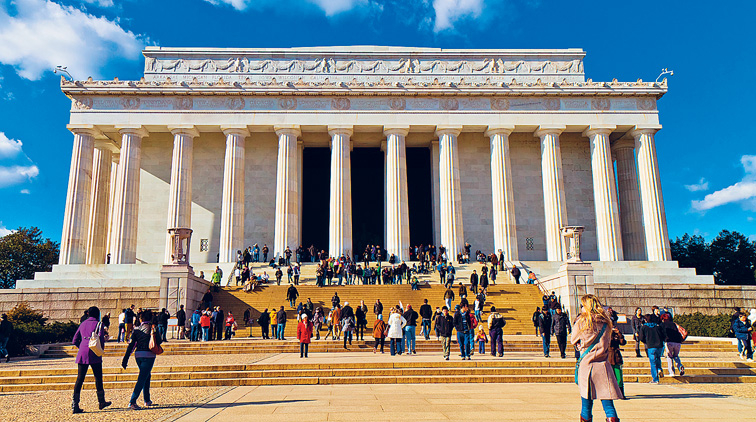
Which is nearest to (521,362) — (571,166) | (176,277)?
(176,277)

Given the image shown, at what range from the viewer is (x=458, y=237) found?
4597cm

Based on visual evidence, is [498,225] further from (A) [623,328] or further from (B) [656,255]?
(A) [623,328]

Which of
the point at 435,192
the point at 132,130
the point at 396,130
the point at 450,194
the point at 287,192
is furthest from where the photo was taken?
the point at 435,192

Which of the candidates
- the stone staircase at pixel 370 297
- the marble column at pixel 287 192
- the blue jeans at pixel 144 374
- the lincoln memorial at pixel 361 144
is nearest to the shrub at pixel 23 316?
the stone staircase at pixel 370 297

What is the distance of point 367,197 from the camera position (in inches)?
2181

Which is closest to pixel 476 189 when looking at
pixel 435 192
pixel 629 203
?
pixel 435 192

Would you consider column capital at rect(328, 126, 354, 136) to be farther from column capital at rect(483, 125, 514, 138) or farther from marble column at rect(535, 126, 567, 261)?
marble column at rect(535, 126, 567, 261)

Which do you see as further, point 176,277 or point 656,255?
point 656,255

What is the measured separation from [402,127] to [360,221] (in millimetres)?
11196

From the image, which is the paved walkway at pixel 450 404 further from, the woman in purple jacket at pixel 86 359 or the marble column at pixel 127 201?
the marble column at pixel 127 201

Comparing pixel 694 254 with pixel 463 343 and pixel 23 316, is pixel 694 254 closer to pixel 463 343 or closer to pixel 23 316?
pixel 463 343

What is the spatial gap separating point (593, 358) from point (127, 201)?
144 feet

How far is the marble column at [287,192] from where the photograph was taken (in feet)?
149

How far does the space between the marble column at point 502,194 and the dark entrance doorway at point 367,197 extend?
11.6 meters
